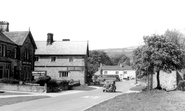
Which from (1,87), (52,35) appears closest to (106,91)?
(1,87)

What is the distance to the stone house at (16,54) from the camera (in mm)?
37531

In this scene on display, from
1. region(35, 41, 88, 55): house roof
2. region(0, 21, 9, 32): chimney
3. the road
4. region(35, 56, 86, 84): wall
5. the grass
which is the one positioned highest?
region(0, 21, 9, 32): chimney

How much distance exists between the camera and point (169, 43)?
2956 centimetres

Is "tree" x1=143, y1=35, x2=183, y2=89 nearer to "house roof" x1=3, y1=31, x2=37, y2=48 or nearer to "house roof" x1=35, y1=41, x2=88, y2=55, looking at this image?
"house roof" x1=3, y1=31, x2=37, y2=48

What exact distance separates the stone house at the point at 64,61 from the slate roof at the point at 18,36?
37.6 ft

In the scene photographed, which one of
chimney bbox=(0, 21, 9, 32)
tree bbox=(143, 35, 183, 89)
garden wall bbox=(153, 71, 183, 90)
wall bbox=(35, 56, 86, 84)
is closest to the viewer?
tree bbox=(143, 35, 183, 89)

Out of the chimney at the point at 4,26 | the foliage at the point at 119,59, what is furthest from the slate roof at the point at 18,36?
the foliage at the point at 119,59

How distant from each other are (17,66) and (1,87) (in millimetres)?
9242

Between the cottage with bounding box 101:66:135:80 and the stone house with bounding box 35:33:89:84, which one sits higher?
the stone house with bounding box 35:33:89:84

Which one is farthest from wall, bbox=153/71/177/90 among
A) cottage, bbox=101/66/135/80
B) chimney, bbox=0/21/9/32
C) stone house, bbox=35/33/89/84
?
cottage, bbox=101/66/135/80

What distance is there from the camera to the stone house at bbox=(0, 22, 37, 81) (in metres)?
37.5

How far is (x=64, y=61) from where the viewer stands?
176ft

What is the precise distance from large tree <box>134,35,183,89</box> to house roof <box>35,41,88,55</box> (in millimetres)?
23875

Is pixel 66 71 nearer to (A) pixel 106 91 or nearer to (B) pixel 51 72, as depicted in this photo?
(B) pixel 51 72
